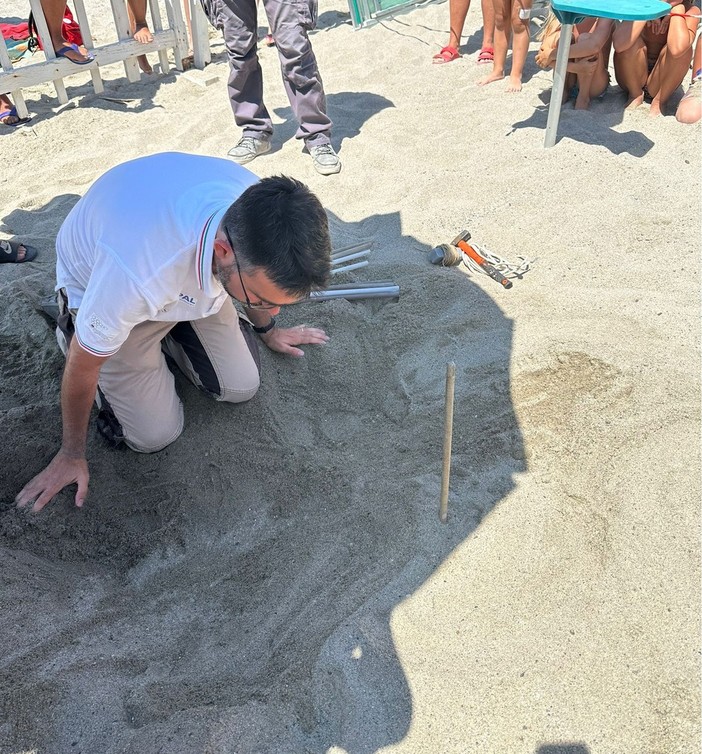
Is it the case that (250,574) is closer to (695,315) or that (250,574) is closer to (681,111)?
(695,315)

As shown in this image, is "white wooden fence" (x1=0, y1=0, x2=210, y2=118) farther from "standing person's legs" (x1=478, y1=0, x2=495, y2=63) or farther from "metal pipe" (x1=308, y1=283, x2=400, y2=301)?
"metal pipe" (x1=308, y1=283, x2=400, y2=301)

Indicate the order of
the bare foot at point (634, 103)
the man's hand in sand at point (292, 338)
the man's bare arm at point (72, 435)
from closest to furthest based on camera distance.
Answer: the man's bare arm at point (72, 435), the man's hand in sand at point (292, 338), the bare foot at point (634, 103)

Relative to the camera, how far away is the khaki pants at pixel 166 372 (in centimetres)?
258

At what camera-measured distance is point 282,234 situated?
1.83 m

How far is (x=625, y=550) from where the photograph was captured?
2127 mm

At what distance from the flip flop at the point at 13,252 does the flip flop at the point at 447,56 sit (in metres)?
3.88

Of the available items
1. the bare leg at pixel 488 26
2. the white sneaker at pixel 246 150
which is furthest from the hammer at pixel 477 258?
the bare leg at pixel 488 26

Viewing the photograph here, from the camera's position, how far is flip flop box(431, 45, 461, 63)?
584cm

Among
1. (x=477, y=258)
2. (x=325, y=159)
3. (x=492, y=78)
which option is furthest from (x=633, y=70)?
(x=477, y=258)

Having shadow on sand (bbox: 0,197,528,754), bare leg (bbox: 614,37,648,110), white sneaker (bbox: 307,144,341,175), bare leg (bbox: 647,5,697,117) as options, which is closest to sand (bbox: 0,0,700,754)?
shadow on sand (bbox: 0,197,528,754)

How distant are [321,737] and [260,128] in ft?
13.0

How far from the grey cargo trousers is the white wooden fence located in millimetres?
1446

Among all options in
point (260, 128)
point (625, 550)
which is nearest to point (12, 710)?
point (625, 550)

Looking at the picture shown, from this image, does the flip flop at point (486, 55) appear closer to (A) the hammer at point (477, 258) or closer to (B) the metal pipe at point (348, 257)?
(A) the hammer at point (477, 258)
